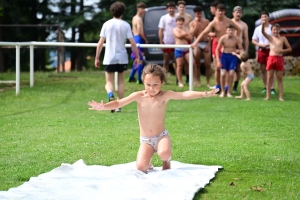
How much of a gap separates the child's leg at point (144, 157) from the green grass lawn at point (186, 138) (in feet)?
1.97

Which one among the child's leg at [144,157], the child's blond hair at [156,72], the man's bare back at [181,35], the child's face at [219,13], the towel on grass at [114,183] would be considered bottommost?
the towel on grass at [114,183]

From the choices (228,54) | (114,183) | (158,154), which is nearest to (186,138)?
(158,154)

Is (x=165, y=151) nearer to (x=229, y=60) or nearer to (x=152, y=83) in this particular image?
(x=152, y=83)

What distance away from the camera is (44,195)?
5.96 metres

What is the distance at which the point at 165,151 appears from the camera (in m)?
7.16

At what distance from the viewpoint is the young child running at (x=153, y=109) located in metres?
7.21

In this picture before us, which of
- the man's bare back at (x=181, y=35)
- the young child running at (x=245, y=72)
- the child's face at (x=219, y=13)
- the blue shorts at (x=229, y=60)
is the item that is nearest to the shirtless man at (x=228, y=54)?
the blue shorts at (x=229, y=60)

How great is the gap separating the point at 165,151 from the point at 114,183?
34.2 inches

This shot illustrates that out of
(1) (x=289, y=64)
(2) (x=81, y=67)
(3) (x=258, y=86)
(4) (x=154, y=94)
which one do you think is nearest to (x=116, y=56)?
(4) (x=154, y=94)

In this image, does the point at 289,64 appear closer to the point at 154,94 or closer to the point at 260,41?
the point at 260,41

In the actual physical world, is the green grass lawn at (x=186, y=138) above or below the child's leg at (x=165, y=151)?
below

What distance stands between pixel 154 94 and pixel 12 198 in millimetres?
2185

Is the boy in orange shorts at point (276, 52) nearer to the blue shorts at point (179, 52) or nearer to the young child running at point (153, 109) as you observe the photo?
the blue shorts at point (179, 52)

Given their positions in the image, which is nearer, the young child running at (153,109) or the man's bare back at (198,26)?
the young child running at (153,109)
